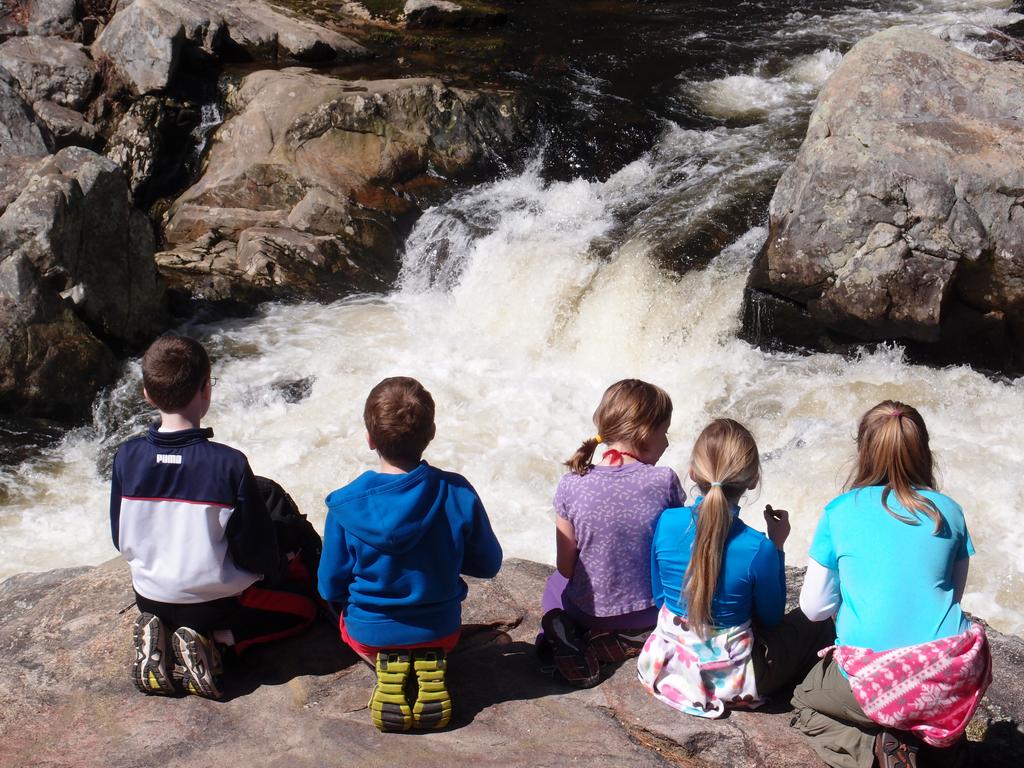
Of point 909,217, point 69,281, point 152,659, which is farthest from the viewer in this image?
point 69,281

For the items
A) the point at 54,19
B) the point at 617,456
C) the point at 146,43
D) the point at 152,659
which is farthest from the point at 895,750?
the point at 54,19

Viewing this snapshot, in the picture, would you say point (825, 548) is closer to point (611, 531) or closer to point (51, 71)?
point (611, 531)

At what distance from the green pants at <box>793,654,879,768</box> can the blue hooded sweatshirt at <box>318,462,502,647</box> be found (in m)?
1.04

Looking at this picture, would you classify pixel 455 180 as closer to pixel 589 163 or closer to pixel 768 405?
pixel 589 163

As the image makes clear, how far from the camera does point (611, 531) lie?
10.5ft

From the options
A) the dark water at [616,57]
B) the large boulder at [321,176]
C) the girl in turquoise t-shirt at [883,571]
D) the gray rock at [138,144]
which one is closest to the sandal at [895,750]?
the girl in turquoise t-shirt at [883,571]

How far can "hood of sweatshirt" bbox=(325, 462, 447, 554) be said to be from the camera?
2879 mm

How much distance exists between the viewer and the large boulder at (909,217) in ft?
21.7

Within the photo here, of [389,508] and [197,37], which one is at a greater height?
[197,37]

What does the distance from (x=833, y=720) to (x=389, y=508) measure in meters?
1.47

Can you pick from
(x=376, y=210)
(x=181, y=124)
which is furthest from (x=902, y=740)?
(x=181, y=124)

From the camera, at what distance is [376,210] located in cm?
980

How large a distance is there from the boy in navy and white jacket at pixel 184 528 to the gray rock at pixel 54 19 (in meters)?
10.8

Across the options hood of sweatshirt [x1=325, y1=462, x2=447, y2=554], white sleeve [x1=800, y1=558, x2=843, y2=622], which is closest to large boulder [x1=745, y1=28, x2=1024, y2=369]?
white sleeve [x1=800, y1=558, x2=843, y2=622]
